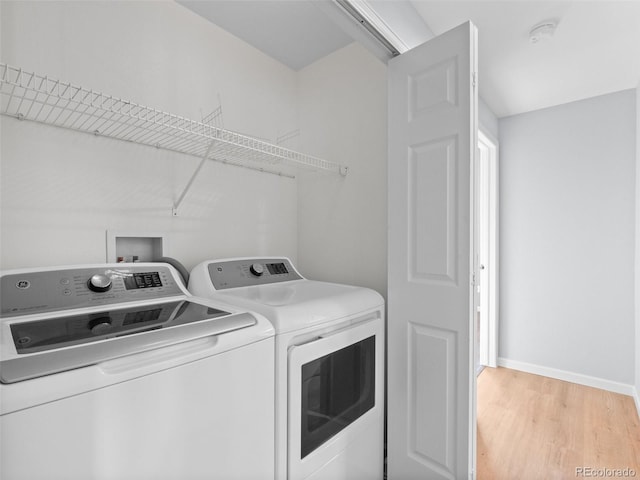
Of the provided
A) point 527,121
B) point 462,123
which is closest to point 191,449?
point 462,123

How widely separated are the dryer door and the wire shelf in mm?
994

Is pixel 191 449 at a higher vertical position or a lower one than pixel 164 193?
lower

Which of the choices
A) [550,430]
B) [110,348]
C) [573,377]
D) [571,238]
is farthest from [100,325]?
[573,377]

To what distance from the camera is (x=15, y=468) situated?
567mm

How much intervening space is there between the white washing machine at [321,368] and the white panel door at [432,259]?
0.39 feet

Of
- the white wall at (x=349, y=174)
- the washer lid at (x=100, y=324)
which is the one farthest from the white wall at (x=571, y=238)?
the washer lid at (x=100, y=324)

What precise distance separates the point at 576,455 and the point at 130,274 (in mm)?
2608

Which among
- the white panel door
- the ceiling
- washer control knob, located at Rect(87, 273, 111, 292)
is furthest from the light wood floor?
the ceiling

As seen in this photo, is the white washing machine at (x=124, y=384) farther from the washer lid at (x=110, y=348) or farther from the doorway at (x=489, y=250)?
the doorway at (x=489, y=250)

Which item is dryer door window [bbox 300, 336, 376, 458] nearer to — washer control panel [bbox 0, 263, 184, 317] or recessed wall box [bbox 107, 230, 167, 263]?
washer control panel [bbox 0, 263, 184, 317]

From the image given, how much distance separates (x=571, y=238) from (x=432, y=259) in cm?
215

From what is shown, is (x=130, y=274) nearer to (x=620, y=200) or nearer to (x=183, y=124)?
(x=183, y=124)

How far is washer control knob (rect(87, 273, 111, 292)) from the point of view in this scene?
1161mm

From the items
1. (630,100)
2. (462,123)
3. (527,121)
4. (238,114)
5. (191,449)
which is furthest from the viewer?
(527,121)
